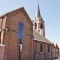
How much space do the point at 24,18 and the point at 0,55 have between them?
27.9ft

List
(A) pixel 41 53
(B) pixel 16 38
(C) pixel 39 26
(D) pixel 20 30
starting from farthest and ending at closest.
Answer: (C) pixel 39 26
(A) pixel 41 53
(D) pixel 20 30
(B) pixel 16 38

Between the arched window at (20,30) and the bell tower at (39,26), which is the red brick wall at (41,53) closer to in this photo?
the arched window at (20,30)

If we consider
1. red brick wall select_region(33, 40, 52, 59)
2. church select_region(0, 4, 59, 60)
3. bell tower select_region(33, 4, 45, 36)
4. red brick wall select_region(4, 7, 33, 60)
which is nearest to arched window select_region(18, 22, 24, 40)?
church select_region(0, 4, 59, 60)

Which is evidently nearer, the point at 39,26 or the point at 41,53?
the point at 41,53

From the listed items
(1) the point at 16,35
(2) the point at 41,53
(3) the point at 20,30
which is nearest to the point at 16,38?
(1) the point at 16,35

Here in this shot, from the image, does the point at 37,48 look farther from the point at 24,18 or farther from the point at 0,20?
the point at 0,20

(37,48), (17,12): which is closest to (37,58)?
(37,48)

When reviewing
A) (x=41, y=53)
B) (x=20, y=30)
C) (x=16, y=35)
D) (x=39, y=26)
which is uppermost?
(x=39, y=26)

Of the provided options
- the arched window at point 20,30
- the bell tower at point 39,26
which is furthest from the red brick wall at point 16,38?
the bell tower at point 39,26

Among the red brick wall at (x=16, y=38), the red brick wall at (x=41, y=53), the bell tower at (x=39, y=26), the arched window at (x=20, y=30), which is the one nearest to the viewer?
the red brick wall at (x=16, y=38)

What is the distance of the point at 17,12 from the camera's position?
24.0 meters

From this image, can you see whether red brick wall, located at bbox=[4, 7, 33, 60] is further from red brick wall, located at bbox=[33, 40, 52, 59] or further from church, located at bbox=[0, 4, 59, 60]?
red brick wall, located at bbox=[33, 40, 52, 59]

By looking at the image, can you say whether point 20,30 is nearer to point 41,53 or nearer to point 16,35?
point 16,35

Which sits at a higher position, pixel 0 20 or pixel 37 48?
pixel 0 20
